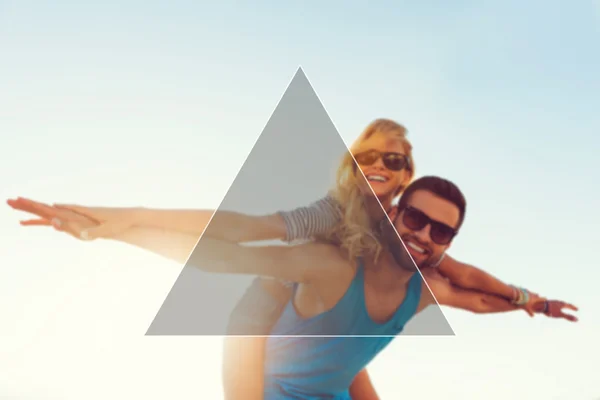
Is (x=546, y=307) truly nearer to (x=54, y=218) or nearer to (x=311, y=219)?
(x=311, y=219)

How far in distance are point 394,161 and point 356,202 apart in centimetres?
37

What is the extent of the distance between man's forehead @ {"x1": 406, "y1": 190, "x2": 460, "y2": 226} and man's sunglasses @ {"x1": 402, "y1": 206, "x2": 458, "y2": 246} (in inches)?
0.8

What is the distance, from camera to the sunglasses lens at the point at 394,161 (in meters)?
3.25

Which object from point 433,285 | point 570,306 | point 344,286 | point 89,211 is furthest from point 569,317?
point 89,211

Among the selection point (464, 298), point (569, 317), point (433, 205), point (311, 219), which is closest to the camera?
point (311, 219)

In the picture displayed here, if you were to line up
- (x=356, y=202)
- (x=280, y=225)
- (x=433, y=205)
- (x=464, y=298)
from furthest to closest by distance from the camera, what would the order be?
(x=464, y=298)
(x=433, y=205)
(x=356, y=202)
(x=280, y=225)

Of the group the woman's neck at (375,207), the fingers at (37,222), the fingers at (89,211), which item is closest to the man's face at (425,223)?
the woman's neck at (375,207)

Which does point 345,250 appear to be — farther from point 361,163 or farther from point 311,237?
point 361,163

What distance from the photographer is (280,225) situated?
2.74 meters

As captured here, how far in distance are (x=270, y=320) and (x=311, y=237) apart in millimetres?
519

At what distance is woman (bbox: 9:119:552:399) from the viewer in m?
2.32

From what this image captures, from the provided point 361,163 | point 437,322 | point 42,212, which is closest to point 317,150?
point 361,163

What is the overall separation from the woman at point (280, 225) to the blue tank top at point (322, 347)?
3.3 inches

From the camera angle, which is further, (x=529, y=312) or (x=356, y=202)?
(x=529, y=312)
